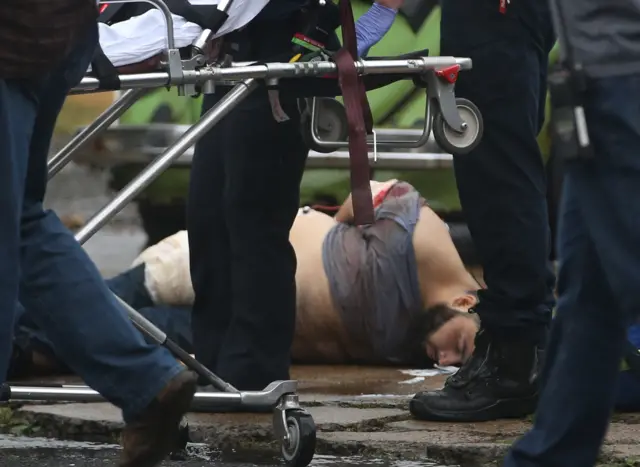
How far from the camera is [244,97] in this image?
3.99 metres

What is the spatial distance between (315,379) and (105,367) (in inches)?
92.4

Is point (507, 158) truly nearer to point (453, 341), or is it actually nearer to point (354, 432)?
point (354, 432)

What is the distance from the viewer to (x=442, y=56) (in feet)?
14.0

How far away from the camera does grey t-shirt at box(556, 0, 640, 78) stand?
2566 mm

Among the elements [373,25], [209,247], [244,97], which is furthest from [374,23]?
[209,247]

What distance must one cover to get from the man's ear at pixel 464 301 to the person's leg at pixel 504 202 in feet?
3.90

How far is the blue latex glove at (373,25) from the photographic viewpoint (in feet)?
13.8

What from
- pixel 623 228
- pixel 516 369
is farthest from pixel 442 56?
pixel 623 228

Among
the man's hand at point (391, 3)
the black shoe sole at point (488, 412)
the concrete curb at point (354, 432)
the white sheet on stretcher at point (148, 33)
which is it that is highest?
the man's hand at point (391, 3)

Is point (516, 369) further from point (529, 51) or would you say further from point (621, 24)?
point (621, 24)

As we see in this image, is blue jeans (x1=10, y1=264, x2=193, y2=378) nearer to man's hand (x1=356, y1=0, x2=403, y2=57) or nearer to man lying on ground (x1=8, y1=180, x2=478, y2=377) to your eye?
man lying on ground (x1=8, y1=180, x2=478, y2=377)

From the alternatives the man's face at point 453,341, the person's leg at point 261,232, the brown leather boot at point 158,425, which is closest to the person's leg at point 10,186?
the brown leather boot at point 158,425

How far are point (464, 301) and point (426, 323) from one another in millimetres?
180

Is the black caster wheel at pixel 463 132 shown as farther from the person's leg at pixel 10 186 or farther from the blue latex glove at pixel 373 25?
the person's leg at pixel 10 186
